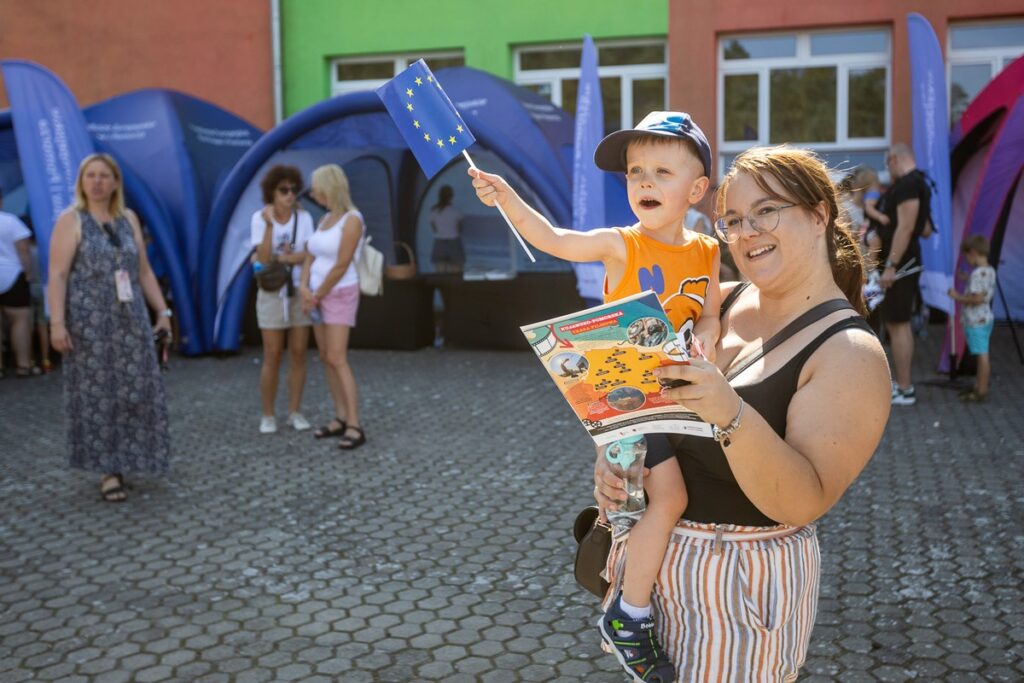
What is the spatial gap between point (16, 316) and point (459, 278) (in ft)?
15.4

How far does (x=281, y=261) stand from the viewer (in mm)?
7266

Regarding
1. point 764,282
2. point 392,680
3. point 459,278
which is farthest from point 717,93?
point 764,282

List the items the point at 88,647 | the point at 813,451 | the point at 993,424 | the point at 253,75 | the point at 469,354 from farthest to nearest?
the point at 253,75 → the point at 469,354 → the point at 993,424 → the point at 88,647 → the point at 813,451

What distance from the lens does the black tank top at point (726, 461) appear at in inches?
70.9

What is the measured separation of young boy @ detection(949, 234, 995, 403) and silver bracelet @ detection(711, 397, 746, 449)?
24.7 feet

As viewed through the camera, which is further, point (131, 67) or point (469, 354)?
point (131, 67)

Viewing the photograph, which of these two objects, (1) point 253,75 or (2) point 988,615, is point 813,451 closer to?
(2) point 988,615

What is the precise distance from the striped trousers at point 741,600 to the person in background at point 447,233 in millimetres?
10828

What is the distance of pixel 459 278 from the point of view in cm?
1205

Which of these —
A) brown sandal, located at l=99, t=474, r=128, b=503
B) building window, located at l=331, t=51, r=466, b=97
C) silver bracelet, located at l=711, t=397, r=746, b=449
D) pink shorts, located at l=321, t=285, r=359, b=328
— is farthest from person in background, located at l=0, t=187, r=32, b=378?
silver bracelet, located at l=711, t=397, r=746, b=449

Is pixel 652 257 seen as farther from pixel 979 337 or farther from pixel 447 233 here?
pixel 447 233

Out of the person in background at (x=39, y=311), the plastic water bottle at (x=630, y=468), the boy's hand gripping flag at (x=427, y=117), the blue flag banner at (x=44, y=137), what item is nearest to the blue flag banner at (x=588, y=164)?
the blue flag banner at (x=44, y=137)

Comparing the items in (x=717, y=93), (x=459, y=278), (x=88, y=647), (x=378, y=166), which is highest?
(x=717, y=93)

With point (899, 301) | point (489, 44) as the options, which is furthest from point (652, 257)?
point (489, 44)
